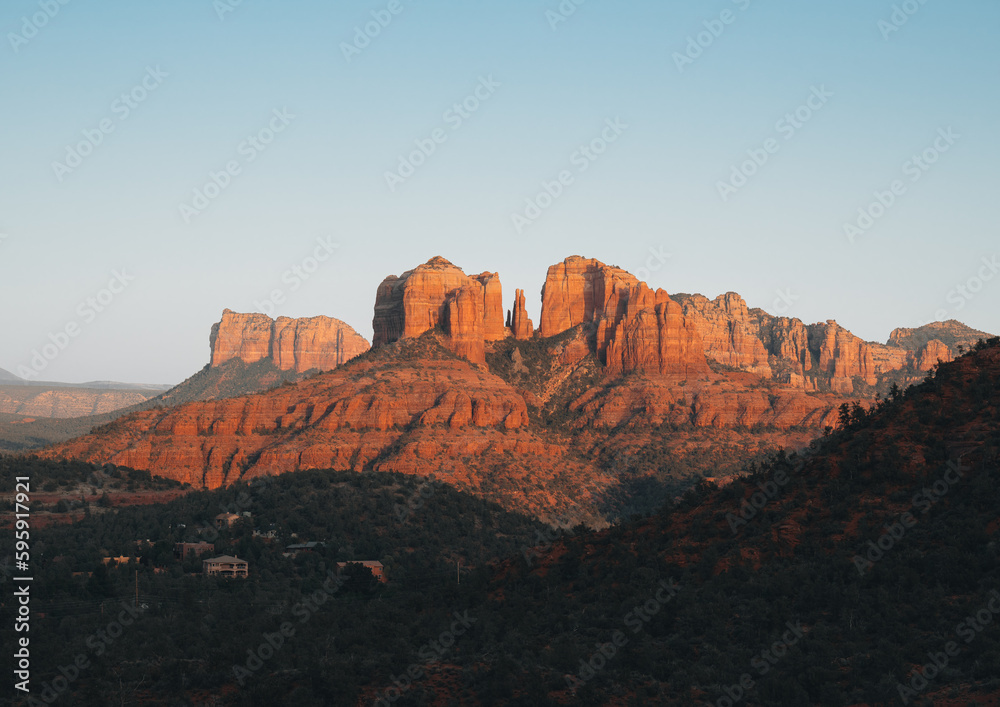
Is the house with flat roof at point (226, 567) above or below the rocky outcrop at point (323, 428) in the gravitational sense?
below

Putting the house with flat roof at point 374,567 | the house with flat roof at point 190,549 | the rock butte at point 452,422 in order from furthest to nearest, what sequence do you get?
the rock butte at point 452,422, the house with flat roof at point 190,549, the house with flat roof at point 374,567

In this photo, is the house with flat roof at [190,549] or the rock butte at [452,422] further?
the rock butte at [452,422]

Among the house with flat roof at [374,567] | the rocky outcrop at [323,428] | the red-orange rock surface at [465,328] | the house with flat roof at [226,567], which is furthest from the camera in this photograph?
the red-orange rock surface at [465,328]

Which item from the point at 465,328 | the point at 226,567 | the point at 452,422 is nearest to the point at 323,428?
the point at 452,422

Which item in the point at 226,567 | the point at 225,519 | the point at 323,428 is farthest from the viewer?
the point at 323,428

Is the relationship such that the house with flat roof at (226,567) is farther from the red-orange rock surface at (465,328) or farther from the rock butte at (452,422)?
the red-orange rock surface at (465,328)

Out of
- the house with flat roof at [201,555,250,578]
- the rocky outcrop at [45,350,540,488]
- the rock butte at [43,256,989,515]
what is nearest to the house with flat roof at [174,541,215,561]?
the house with flat roof at [201,555,250,578]

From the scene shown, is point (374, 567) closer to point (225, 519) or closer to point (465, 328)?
point (225, 519)

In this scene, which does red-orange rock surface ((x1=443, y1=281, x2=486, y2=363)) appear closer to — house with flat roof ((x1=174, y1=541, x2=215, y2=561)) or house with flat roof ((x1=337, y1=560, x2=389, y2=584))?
house with flat roof ((x1=337, y1=560, x2=389, y2=584))

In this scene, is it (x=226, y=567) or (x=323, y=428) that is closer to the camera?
(x=226, y=567)

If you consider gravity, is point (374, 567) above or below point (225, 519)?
below

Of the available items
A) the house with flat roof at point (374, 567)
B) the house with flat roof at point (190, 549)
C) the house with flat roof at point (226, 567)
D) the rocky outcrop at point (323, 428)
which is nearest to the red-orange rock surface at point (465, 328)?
the rocky outcrop at point (323, 428)

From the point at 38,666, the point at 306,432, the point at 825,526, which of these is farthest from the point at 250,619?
the point at 306,432

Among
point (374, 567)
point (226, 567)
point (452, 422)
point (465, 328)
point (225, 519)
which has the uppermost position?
point (465, 328)
